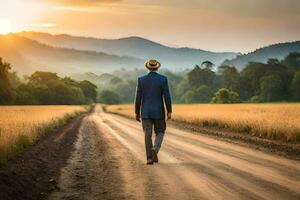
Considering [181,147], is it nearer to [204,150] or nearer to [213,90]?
[204,150]

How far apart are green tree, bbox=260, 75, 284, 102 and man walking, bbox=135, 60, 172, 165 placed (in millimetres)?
117616

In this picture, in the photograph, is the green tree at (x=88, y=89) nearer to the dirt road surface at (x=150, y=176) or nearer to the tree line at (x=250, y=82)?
the tree line at (x=250, y=82)

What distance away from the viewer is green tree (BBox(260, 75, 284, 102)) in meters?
126

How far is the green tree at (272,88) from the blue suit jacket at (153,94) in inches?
4630

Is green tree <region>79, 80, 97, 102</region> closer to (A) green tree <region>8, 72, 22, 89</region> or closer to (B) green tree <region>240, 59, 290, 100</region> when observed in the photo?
(A) green tree <region>8, 72, 22, 89</region>

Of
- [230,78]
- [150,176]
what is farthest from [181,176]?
[230,78]

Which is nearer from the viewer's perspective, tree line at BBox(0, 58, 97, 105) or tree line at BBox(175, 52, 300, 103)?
tree line at BBox(0, 58, 97, 105)

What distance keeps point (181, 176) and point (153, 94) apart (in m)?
2.87

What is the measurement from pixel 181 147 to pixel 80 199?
9416 millimetres

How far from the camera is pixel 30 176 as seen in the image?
1011cm

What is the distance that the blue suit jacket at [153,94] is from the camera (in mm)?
12203

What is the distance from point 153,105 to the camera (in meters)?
12.2

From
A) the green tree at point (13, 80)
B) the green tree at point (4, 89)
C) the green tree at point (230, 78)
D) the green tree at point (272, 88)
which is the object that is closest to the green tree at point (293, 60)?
the green tree at point (230, 78)

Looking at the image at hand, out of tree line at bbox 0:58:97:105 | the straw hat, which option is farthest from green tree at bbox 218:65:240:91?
the straw hat
